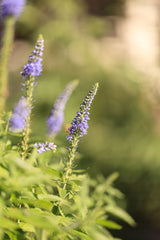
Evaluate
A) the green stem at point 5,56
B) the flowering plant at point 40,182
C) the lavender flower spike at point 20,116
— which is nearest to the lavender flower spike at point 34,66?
the flowering plant at point 40,182

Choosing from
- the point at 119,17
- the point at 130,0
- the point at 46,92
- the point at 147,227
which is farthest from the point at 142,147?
the point at 130,0

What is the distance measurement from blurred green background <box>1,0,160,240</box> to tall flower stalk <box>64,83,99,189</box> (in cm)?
387

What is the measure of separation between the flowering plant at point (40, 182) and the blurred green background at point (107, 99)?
3.88 meters

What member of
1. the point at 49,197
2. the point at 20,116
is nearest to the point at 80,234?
the point at 49,197

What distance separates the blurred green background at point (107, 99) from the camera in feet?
20.0

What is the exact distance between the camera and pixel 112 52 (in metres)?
7.82

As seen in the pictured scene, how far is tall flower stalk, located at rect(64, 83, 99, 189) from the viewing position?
1.62 m

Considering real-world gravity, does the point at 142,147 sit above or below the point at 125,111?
below

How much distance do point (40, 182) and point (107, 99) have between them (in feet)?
17.4

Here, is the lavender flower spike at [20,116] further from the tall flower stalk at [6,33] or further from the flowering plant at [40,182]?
the tall flower stalk at [6,33]

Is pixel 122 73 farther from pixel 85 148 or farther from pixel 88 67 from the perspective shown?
pixel 85 148

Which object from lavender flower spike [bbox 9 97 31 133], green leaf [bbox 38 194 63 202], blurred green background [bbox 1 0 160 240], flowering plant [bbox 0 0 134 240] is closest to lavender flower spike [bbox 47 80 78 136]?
flowering plant [bbox 0 0 134 240]

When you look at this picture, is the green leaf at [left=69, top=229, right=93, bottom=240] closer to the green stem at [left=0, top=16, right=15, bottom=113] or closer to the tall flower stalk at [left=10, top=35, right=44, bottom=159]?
the tall flower stalk at [left=10, top=35, right=44, bottom=159]

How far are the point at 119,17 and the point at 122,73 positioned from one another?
258 centimetres
